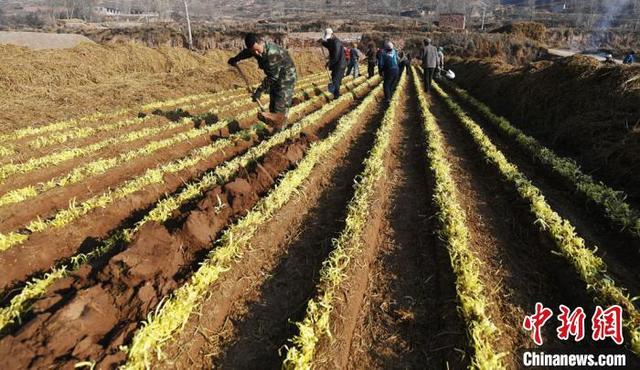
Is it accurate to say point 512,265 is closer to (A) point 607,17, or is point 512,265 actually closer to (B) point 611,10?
(A) point 607,17

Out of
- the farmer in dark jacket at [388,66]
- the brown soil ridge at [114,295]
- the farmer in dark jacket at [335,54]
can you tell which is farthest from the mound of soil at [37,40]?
the brown soil ridge at [114,295]

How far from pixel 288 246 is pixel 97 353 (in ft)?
7.34

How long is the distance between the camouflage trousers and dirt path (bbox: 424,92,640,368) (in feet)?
14.8

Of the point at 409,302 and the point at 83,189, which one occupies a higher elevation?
the point at 83,189

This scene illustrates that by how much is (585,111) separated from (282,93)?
658 centimetres

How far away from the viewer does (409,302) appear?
12.1ft

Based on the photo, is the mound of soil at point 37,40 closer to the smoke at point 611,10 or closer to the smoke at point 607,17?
A: the smoke at point 607,17

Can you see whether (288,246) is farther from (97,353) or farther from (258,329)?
(97,353)

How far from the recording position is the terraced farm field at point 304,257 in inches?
124

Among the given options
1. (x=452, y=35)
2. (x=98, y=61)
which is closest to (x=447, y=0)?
(x=452, y=35)

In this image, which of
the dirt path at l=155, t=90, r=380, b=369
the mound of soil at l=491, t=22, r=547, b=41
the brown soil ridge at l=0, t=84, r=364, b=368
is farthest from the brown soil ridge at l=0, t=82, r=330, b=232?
the mound of soil at l=491, t=22, r=547, b=41

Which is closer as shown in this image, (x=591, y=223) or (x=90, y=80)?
(x=591, y=223)

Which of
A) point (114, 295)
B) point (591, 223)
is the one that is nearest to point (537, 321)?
point (591, 223)

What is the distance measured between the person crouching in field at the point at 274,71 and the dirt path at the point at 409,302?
173 inches
